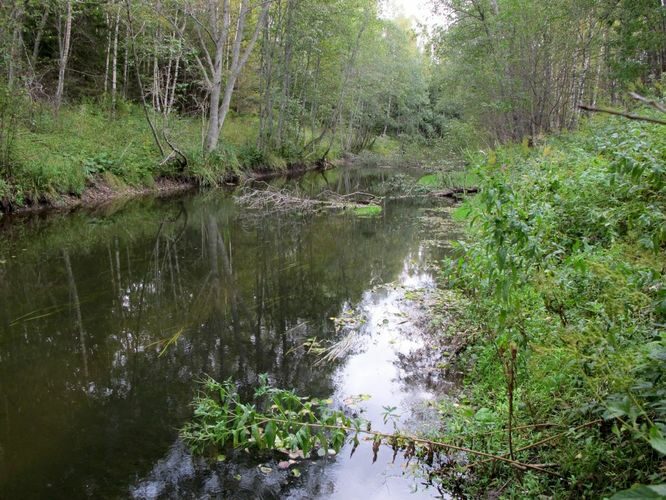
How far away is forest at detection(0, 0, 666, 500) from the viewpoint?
2.97 metres

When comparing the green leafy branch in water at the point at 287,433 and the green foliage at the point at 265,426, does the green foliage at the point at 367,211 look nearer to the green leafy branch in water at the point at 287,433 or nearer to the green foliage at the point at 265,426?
the green foliage at the point at 265,426

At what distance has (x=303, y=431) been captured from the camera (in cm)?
300

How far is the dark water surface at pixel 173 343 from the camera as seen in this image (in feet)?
11.3

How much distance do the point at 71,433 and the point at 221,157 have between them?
59.5 ft

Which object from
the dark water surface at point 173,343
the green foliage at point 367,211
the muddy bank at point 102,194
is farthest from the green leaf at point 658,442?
the muddy bank at point 102,194

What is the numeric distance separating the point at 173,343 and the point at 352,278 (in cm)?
373

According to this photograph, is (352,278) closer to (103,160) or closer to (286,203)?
(286,203)

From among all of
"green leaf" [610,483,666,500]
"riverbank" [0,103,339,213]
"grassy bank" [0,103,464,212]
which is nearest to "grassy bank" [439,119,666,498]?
"green leaf" [610,483,666,500]

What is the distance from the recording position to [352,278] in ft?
27.9

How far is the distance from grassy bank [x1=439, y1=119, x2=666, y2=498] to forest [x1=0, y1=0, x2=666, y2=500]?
0.02 metres

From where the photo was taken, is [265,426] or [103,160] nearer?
[265,426]

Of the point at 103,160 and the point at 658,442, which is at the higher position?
the point at 103,160


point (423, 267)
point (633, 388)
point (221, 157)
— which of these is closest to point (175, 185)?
point (221, 157)

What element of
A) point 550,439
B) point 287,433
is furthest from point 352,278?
point 550,439
